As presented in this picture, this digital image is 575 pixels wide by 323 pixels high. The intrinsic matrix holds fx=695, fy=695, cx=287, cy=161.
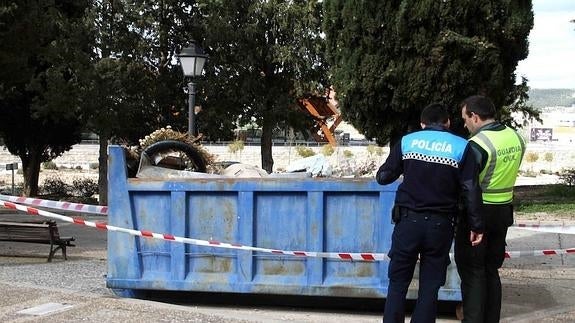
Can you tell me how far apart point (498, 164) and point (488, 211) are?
349 millimetres

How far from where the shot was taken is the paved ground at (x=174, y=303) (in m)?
6.01

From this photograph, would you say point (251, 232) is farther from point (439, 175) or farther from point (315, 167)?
point (439, 175)

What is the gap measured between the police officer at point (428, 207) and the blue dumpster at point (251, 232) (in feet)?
4.68

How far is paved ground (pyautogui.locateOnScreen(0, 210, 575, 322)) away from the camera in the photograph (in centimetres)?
601

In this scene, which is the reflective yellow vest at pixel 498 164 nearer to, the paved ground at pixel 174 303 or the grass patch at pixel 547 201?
the paved ground at pixel 174 303

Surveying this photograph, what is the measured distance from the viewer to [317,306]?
22.6 feet

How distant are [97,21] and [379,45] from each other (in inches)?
429

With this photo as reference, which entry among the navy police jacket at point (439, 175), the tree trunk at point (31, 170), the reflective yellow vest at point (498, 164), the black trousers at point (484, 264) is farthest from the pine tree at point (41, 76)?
the black trousers at point (484, 264)

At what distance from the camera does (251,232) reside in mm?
6453

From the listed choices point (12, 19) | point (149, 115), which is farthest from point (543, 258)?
point (149, 115)

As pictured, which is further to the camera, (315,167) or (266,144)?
(266,144)

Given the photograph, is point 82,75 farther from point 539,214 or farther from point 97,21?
point 539,214

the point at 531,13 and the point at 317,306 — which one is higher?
the point at 531,13

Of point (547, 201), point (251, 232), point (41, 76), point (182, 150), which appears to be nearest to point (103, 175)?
point (41, 76)
